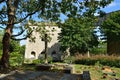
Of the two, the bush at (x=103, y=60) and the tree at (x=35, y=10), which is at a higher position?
the tree at (x=35, y=10)

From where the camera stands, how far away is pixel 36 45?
209 ft

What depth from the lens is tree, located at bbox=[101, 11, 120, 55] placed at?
4306 centimetres

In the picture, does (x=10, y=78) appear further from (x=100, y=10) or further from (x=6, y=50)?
(x=100, y=10)

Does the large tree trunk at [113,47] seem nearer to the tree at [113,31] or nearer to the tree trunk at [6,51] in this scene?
the tree at [113,31]

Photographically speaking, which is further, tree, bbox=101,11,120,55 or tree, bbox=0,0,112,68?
tree, bbox=101,11,120,55

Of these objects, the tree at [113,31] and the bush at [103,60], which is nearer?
the bush at [103,60]

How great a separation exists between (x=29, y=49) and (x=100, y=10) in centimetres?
4922

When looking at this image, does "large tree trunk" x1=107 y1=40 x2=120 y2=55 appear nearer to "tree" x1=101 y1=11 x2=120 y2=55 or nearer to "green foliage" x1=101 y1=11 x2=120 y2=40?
"tree" x1=101 y1=11 x2=120 y2=55

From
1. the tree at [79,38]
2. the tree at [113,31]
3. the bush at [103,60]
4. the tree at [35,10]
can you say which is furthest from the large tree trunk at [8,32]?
the tree at [79,38]

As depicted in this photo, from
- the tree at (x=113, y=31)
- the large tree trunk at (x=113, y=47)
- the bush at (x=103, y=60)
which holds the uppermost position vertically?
the tree at (x=113, y=31)

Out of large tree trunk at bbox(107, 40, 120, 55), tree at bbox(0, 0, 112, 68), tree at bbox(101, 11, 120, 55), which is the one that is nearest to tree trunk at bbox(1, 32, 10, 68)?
tree at bbox(0, 0, 112, 68)

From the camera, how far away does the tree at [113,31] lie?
43.1 m

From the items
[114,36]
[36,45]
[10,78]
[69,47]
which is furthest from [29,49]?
[10,78]

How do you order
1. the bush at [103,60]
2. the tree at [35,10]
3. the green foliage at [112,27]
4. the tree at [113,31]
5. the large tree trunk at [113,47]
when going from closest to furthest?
the tree at [35,10]
the bush at [103,60]
the green foliage at [112,27]
the tree at [113,31]
the large tree trunk at [113,47]
